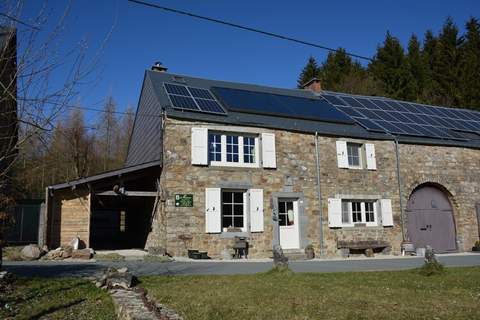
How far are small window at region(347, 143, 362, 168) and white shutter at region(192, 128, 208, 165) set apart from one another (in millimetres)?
5769

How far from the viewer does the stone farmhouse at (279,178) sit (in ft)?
41.1

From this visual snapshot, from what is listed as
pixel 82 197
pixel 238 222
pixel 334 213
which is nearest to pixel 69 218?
pixel 82 197

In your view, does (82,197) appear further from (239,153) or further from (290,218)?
(290,218)

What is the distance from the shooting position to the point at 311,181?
14.3 m

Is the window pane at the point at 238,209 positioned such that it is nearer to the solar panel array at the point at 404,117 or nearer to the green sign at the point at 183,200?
the green sign at the point at 183,200

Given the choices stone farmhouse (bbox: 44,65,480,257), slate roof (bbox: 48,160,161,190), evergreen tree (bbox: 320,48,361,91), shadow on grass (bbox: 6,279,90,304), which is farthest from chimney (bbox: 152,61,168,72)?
evergreen tree (bbox: 320,48,361,91)

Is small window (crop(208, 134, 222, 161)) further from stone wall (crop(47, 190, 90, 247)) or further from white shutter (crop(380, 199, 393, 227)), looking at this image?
white shutter (crop(380, 199, 393, 227))

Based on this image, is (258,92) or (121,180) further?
(258,92)

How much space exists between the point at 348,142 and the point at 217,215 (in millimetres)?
5971

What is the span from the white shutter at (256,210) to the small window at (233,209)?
371mm

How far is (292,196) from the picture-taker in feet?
45.5

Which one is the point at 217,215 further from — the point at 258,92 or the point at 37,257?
the point at 258,92

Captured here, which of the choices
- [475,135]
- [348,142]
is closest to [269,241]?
[348,142]

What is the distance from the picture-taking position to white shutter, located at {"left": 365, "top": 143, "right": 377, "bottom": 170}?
15352 mm
